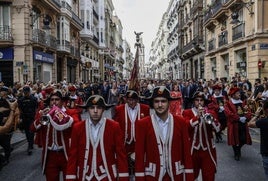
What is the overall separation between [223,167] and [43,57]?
2128cm

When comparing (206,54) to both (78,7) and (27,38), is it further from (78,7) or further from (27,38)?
(27,38)

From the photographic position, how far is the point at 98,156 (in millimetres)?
4074

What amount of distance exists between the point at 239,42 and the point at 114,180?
22.4m

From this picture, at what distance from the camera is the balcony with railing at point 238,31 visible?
24.6 meters

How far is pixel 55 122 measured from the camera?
4.97 metres

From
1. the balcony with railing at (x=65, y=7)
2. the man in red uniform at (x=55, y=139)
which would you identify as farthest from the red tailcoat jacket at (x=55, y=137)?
the balcony with railing at (x=65, y=7)

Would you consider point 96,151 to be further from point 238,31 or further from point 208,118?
point 238,31

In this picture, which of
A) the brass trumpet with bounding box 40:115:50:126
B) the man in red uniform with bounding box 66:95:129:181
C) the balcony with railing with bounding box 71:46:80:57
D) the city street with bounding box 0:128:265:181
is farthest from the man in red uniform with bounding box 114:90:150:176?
the balcony with railing with bounding box 71:46:80:57

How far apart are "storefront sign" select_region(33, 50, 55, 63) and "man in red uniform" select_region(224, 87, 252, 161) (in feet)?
62.0

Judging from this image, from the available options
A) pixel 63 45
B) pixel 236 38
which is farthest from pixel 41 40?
pixel 236 38

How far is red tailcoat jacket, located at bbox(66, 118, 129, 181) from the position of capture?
404 cm

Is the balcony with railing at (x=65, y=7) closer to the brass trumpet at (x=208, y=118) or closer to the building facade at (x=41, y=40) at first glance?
the building facade at (x=41, y=40)

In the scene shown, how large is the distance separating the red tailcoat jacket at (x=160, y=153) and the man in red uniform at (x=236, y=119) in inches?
179

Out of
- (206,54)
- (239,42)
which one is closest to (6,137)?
(239,42)
